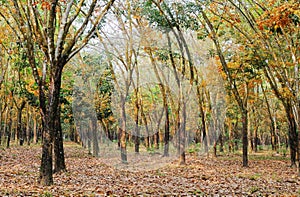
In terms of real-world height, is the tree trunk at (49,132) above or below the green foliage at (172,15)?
below

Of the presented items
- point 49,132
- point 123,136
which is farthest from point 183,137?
point 49,132

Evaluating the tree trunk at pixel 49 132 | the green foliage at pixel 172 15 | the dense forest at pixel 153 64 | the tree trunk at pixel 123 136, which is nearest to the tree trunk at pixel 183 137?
the dense forest at pixel 153 64

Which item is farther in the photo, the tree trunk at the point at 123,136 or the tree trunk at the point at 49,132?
the tree trunk at the point at 123,136

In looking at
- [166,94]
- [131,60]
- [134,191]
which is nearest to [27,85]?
[131,60]

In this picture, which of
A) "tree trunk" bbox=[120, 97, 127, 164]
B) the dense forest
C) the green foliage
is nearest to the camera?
the dense forest

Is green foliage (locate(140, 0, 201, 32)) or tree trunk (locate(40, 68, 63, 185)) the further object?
green foliage (locate(140, 0, 201, 32))

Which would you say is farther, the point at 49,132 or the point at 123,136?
the point at 123,136

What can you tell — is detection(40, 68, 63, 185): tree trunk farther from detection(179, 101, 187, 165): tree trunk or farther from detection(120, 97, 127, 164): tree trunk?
detection(179, 101, 187, 165): tree trunk

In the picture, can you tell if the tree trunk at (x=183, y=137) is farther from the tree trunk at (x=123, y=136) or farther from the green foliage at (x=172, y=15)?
the green foliage at (x=172, y=15)

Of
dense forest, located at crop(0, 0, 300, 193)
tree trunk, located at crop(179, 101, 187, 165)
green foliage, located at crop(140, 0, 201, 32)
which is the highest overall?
green foliage, located at crop(140, 0, 201, 32)

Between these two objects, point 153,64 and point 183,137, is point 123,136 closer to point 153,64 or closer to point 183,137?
point 183,137

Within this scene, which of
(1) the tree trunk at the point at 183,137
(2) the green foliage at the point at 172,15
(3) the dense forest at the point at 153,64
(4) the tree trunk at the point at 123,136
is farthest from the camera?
(1) the tree trunk at the point at 183,137

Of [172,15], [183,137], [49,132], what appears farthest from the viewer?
[183,137]

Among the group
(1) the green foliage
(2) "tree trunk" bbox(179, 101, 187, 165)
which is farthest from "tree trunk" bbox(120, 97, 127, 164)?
(1) the green foliage
